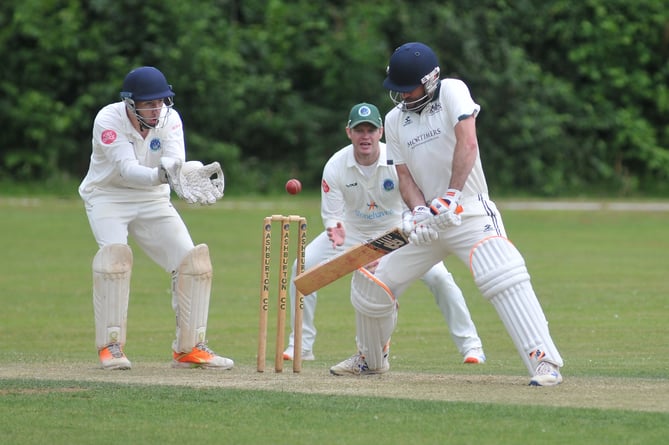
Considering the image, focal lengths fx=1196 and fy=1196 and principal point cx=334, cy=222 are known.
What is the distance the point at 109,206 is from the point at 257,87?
20.0 metres

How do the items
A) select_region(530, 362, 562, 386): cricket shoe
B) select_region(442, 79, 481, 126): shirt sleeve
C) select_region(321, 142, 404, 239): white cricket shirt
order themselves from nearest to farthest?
select_region(530, 362, 562, 386): cricket shoe → select_region(442, 79, 481, 126): shirt sleeve → select_region(321, 142, 404, 239): white cricket shirt

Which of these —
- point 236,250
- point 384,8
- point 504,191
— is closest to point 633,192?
point 504,191

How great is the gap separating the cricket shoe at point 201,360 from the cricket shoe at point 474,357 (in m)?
1.76

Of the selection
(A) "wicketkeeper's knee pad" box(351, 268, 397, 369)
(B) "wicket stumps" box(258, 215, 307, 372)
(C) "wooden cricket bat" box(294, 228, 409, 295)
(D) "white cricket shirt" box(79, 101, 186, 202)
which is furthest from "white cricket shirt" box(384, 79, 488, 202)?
(D) "white cricket shirt" box(79, 101, 186, 202)

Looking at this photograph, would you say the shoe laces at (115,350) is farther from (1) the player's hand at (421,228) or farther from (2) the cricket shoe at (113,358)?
(1) the player's hand at (421,228)

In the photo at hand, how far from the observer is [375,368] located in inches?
286

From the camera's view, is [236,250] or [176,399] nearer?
[176,399]

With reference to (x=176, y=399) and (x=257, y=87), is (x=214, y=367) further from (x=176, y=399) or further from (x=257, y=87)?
(x=257, y=87)

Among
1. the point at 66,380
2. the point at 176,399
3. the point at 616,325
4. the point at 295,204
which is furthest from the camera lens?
the point at 295,204

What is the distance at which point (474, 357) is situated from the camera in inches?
332

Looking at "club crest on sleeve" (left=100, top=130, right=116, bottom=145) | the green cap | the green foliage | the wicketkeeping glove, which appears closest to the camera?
the wicketkeeping glove

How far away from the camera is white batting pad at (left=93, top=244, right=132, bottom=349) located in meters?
7.46

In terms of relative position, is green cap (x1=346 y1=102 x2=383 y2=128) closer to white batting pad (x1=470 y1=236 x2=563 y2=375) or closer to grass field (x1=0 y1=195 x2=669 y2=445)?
grass field (x1=0 y1=195 x2=669 y2=445)

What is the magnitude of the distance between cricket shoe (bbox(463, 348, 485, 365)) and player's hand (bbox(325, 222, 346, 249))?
1.19 m
